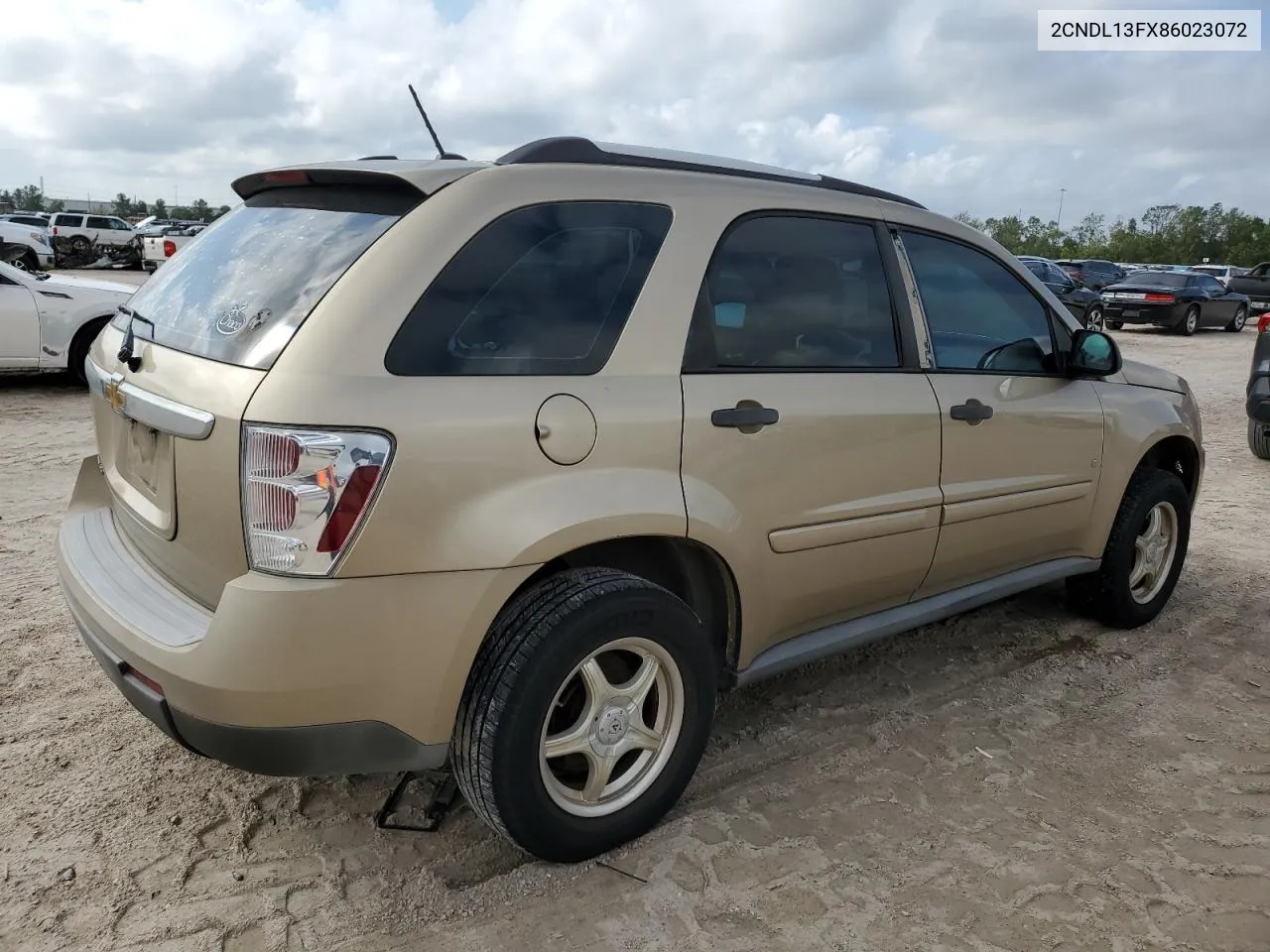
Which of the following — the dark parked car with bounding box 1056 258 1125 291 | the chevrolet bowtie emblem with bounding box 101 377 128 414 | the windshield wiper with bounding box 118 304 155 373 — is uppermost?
the dark parked car with bounding box 1056 258 1125 291

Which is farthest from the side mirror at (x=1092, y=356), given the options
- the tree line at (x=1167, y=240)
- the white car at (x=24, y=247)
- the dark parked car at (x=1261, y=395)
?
the tree line at (x=1167, y=240)

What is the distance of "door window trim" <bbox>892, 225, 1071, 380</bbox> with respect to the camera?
338 cm

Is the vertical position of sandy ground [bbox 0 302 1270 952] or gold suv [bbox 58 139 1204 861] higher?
gold suv [bbox 58 139 1204 861]

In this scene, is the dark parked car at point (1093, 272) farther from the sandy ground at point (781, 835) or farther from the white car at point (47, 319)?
the sandy ground at point (781, 835)

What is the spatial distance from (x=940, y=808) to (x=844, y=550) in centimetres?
82

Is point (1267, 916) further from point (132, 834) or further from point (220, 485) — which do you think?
point (132, 834)

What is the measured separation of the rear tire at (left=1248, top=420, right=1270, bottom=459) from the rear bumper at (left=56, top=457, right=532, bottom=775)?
27.0 ft

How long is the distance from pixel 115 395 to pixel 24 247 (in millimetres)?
26497

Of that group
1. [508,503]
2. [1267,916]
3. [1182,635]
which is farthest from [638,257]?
[1182,635]

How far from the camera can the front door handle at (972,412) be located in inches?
132

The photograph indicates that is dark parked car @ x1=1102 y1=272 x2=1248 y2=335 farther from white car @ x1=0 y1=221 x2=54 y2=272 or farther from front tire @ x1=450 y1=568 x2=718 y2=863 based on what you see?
white car @ x1=0 y1=221 x2=54 y2=272

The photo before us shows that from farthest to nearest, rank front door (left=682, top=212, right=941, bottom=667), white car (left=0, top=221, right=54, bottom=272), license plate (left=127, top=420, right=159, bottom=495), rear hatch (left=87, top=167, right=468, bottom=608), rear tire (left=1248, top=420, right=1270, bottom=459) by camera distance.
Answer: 1. white car (left=0, top=221, right=54, bottom=272)
2. rear tire (left=1248, top=420, right=1270, bottom=459)
3. front door (left=682, top=212, right=941, bottom=667)
4. license plate (left=127, top=420, right=159, bottom=495)
5. rear hatch (left=87, top=167, right=468, bottom=608)

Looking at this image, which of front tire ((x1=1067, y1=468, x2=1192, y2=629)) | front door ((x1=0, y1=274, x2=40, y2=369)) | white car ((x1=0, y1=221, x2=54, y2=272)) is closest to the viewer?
front tire ((x1=1067, y1=468, x2=1192, y2=629))

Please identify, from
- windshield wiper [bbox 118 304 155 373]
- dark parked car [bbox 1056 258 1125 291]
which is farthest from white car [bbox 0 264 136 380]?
dark parked car [bbox 1056 258 1125 291]
